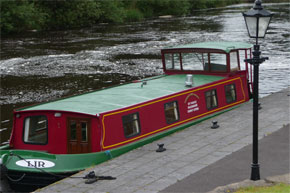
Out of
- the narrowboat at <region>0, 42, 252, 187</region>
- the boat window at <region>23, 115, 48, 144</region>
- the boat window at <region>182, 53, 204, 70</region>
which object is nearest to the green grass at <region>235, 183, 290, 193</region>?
the narrowboat at <region>0, 42, 252, 187</region>

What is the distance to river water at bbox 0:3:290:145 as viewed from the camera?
1251 inches

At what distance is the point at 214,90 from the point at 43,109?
24.7 ft

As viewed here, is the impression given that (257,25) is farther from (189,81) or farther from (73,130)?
(189,81)

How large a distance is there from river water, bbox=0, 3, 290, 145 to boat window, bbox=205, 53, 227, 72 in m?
8.76

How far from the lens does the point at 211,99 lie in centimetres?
2075

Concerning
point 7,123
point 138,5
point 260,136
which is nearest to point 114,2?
point 138,5

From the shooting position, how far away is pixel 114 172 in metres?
14.4

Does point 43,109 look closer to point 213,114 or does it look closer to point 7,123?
point 213,114

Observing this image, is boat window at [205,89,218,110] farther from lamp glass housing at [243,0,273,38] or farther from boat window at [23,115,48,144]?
lamp glass housing at [243,0,273,38]

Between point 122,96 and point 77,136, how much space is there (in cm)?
286

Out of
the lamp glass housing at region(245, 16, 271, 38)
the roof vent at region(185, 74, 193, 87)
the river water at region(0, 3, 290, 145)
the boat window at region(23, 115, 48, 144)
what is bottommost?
the river water at region(0, 3, 290, 145)

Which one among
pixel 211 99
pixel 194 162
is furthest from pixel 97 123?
pixel 211 99

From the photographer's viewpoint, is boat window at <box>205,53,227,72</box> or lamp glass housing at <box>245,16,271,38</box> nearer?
lamp glass housing at <box>245,16,271,38</box>

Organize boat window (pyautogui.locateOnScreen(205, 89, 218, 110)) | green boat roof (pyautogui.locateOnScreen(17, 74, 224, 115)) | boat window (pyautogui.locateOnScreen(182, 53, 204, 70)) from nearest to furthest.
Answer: green boat roof (pyautogui.locateOnScreen(17, 74, 224, 115)), boat window (pyautogui.locateOnScreen(205, 89, 218, 110)), boat window (pyautogui.locateOnScreen(182, 53, 204, 70))
